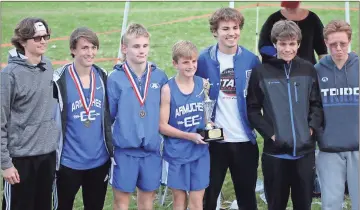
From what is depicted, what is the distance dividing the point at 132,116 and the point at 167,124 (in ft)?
0.93

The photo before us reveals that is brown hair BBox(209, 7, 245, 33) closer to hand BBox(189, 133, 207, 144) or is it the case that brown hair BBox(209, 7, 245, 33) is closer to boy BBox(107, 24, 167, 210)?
boy BBox(107, 24, 167, 210)

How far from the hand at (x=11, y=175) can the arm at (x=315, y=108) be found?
2154 millimetres

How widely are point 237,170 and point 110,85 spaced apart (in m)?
1.20

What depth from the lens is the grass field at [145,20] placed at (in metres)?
15.2

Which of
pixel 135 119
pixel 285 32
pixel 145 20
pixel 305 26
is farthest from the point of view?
pixel 145 20

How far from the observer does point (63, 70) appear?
14.0 feet

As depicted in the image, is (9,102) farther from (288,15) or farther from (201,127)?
(288,15)

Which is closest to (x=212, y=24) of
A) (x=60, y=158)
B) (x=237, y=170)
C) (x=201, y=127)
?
(x=201, y=127)

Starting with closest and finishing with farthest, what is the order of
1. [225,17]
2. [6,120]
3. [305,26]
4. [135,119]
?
[6,120] < [135,119] < [225,17] < [305,26]

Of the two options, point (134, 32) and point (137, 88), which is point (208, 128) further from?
point (134, 32)

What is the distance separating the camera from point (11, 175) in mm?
4066

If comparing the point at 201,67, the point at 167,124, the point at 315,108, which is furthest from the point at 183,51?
the point at 315,108

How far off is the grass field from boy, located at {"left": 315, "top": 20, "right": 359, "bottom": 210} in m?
8.44

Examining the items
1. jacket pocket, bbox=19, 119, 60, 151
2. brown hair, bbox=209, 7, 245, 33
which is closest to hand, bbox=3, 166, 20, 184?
jacket pocket, bbox=19, 119, 60, 151
